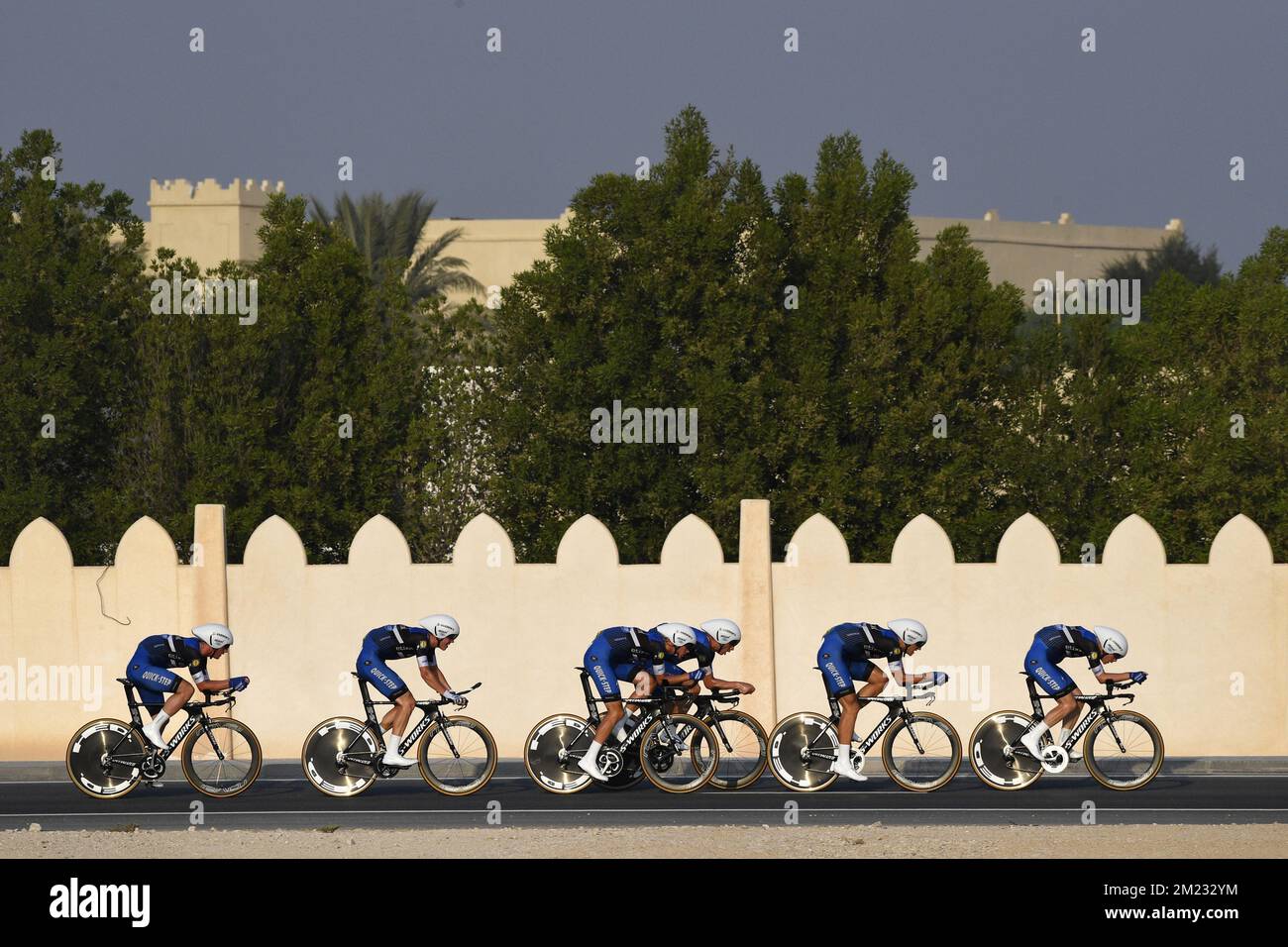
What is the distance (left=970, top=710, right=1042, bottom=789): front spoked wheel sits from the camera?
15.3 m

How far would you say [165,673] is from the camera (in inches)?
616

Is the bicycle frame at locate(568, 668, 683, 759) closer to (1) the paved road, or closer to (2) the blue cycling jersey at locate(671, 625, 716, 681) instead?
(2) the blue cycling jersey at locate(671, 625, 716, 681)

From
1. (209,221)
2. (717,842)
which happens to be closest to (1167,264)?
(209,221)

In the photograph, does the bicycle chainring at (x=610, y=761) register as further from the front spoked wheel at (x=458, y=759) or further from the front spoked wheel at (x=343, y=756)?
the front spoked wheel at (x=343, y=756)

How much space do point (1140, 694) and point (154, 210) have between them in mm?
64744

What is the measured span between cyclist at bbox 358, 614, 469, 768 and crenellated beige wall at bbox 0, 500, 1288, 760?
11.1ft

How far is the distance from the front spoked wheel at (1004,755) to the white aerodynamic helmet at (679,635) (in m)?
2.59

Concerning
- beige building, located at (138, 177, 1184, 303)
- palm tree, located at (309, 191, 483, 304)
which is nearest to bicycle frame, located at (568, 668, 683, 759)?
palm tree, located at (309, 191, 483, 304)

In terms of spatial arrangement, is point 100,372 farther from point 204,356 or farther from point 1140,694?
point 1140,694

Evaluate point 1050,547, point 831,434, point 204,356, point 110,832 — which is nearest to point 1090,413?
point 831,434

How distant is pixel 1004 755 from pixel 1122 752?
1.01 m

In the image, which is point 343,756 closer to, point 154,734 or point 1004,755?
point 154,734

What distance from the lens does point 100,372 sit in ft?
85.4

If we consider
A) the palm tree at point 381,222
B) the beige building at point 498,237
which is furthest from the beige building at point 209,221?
the palm tree at point 381,222
